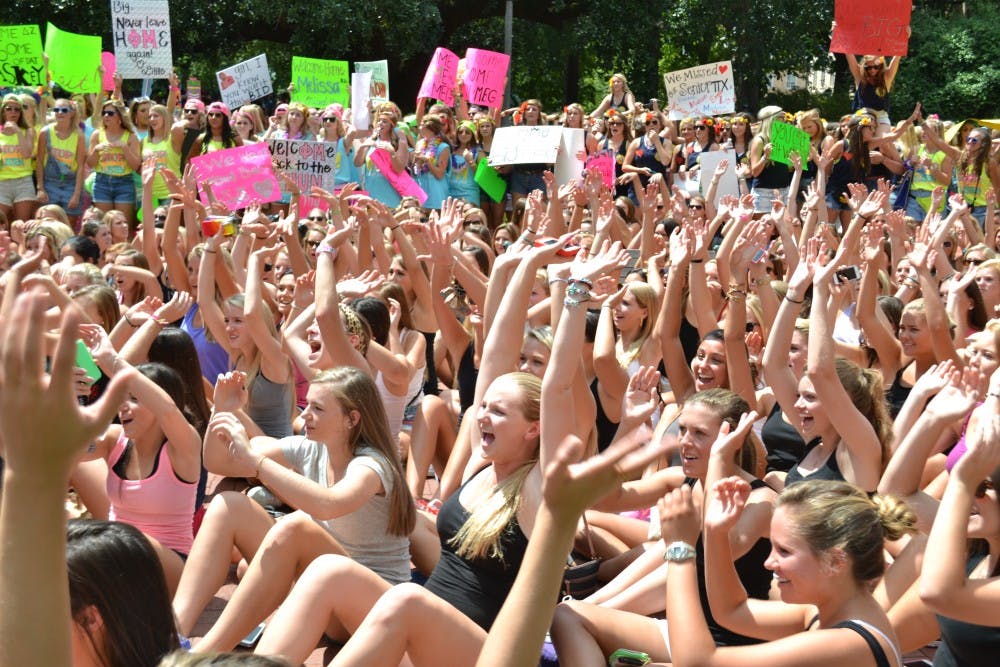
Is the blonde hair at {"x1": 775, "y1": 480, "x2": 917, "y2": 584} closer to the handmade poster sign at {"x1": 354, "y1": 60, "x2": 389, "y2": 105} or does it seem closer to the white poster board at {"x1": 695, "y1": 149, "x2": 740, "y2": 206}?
the white poster board at {"x1": 695, "y1": 149, "x2": 740, "y2": 206}

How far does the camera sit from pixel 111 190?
13195 mm

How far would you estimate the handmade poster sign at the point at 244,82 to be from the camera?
52.6 feet

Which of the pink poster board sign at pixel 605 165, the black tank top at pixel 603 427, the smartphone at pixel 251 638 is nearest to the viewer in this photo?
the smartphone at pixel 251 638

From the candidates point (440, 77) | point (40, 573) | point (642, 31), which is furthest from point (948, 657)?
point (642, 31)

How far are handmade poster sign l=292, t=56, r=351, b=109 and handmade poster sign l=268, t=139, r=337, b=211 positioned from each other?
4.83 meters

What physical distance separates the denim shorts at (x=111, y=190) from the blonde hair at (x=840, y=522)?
433 inches

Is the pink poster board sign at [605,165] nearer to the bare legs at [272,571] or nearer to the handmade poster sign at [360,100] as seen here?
the handmade poster sign at [360,100]

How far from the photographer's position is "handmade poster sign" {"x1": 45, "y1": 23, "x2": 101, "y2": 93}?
50.1 ft

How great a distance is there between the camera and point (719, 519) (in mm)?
3592

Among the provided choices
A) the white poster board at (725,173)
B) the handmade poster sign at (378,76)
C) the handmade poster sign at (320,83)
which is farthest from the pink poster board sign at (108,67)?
the white poster board at (725,173)

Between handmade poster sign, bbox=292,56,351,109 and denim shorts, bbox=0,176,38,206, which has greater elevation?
handmade poster sign, bbox=292,56,351,109

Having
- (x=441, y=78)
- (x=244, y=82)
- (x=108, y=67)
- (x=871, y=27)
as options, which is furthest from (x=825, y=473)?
(x=108, y=67)

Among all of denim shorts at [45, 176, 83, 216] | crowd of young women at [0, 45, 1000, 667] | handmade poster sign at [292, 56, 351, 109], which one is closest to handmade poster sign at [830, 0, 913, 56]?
crowd of young women at [0, 45, 1000, 667]

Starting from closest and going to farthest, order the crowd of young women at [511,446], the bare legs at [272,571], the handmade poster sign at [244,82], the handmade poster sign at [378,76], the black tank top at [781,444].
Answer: the crowd of young women at [511,446]
the bare legs at [272,571]
the black tank top at [781,444]
the handmade poster sign at [244,82]
the handmade poster sign at [378,76]
